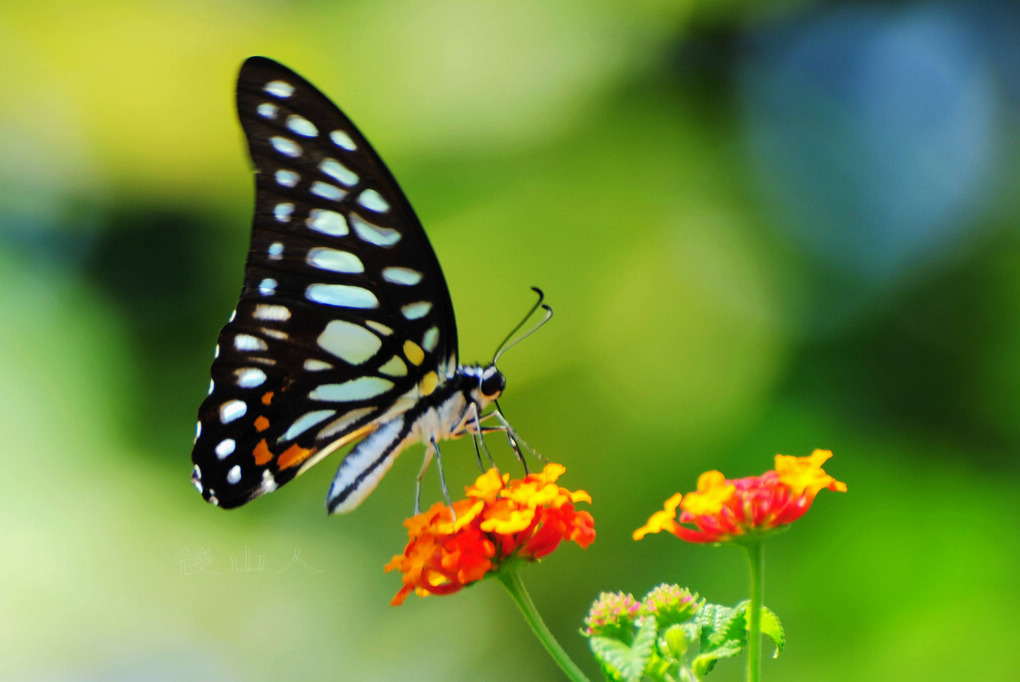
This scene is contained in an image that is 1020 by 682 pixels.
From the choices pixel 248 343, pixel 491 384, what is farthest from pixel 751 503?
pixel 248 343

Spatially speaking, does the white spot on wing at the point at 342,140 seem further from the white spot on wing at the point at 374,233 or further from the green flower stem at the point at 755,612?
the green flower stem at the point at 755,612

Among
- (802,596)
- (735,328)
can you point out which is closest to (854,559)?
(802,596)

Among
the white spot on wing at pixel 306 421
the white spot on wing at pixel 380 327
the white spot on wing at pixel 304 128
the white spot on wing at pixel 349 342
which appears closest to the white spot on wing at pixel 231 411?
the white spot on wing at pixel 306 421

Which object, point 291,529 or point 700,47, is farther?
point 700,47

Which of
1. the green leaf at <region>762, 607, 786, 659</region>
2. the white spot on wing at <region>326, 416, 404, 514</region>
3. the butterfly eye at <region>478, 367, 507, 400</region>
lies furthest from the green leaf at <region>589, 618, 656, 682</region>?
the butterfly eye at <region>478, 367, 507, 400</region>

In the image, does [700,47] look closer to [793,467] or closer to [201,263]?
[201,263]

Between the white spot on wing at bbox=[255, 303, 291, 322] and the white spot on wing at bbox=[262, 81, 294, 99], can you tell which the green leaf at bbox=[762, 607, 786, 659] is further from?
the white spot on wing at bbox=[262, 81, 294, 99]

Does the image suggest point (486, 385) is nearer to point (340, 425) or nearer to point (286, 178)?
point (340, 425)
